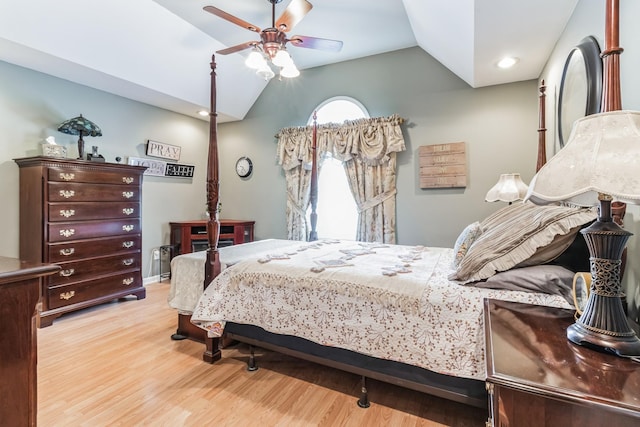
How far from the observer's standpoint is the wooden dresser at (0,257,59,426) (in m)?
0.90

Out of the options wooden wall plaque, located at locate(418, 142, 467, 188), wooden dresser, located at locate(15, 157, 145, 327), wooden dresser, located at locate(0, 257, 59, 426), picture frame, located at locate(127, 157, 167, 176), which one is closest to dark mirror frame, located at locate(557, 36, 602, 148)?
wooden wall plaque, located at locate(418, 142, 467, 188)

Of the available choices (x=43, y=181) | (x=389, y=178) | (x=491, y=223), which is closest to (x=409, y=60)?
(x=389, y=178)

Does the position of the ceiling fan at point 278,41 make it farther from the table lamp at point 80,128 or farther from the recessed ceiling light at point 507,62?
the table lamp at point 80,128

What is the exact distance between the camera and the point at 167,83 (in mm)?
3814

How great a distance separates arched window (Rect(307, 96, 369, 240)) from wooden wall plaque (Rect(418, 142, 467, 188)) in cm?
107

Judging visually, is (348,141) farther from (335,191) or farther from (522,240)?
(522,240)

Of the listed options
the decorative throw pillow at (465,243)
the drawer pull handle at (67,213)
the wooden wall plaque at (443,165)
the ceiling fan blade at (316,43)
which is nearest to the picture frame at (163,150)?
the drawer pull handle at (67,213)

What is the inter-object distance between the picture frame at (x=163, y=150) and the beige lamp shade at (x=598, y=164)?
462cm

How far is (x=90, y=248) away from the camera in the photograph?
3248 millimetres

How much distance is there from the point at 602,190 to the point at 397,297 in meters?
1.06

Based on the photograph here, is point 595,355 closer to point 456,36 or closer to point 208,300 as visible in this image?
point 208,300

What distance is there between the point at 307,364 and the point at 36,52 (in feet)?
11.9

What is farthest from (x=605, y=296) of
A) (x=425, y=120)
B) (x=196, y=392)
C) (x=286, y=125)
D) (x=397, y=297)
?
(x=286, y=125)

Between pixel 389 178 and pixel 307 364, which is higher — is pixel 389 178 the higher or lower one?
the higher one
